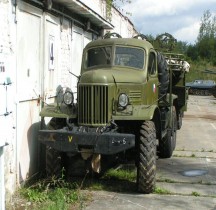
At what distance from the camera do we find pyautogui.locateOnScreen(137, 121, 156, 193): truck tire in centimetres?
717

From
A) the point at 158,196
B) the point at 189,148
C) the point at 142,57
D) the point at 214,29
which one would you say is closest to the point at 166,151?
the point at 189,148

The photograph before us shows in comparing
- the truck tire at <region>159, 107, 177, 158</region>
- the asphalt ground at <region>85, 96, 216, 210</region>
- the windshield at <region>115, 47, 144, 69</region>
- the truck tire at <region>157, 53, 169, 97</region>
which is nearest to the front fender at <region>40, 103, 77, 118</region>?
the asphalt ground at <region>85, 96, 216, 210</region>

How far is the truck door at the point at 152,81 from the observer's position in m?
8.56

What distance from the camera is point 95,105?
24.3 ft

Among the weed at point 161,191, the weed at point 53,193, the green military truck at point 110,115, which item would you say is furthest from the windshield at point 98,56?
the weed at point 161,191

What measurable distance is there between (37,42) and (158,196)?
328 centimetres

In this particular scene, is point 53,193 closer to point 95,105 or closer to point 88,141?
point 88,141

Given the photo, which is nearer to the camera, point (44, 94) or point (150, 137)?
point (150, 137)

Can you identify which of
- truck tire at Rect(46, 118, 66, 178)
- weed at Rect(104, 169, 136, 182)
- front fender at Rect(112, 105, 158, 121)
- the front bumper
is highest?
front fender at Rect(112, 105, 158, 121)

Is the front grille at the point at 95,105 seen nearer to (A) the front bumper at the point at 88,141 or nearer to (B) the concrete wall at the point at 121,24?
(A) the front bumper at the point at 88,141

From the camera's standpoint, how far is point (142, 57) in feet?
28.9

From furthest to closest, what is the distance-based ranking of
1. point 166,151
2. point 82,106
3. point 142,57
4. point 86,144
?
point 166,151, point 142,57, point 82,106, point 86,144

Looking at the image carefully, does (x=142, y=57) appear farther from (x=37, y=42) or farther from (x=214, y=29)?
(x=214, y=29)

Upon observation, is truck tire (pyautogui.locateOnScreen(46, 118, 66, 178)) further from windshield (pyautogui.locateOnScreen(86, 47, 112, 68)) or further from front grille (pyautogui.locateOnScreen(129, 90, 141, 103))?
windshield (pyautogui.locateOnScreen(86, 47, 112, 68))
